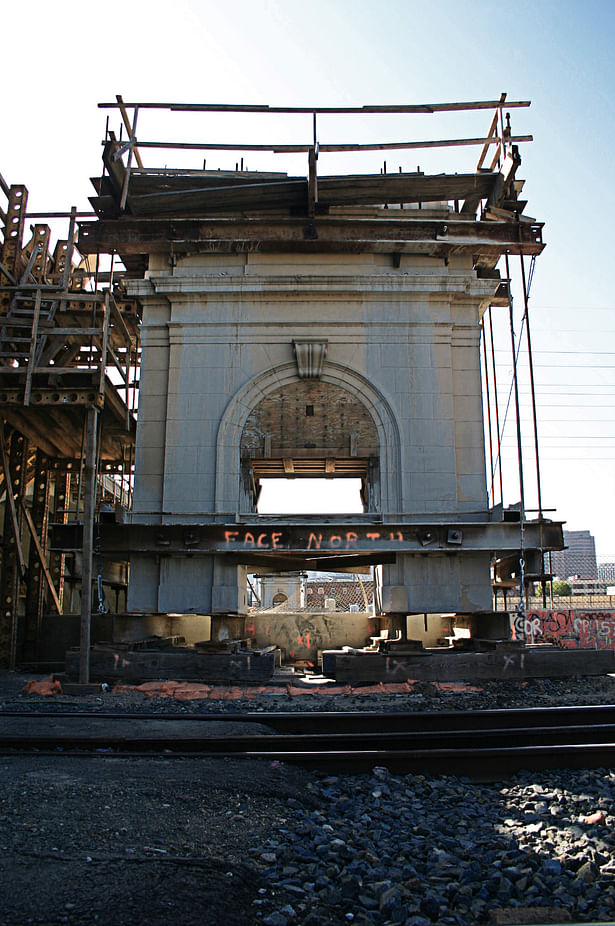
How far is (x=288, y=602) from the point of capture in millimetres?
34344

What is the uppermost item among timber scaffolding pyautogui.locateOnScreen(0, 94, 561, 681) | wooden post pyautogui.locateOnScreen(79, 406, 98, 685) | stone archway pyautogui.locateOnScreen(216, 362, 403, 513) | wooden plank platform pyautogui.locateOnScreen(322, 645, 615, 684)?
timber scaffolding pyautogui.locateOnScreen(0, 94, 561, 681)

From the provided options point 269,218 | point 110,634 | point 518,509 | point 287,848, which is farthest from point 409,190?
point 287,848

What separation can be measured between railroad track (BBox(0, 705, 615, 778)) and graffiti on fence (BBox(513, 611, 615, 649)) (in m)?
14.1

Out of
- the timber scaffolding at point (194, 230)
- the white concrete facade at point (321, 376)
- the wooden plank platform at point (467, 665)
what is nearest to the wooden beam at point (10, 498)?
the timber scaffolding at point (194, 230)

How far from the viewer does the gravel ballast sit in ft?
12.4

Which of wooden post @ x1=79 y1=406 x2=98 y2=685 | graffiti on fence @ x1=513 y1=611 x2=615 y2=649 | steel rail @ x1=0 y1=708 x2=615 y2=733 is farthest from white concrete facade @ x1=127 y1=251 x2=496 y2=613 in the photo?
graffiti on fence @ x1=513 y1=611 x2=615 y2=649

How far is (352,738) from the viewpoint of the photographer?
7.31 metres

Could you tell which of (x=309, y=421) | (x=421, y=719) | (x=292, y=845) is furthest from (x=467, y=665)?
(x=292, y=845)

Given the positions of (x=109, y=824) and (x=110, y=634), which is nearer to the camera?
(x=109, y=824)

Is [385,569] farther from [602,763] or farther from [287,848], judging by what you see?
[287,848]

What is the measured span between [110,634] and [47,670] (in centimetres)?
204

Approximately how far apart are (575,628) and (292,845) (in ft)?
67.6

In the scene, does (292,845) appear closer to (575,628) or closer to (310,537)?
(310,537)

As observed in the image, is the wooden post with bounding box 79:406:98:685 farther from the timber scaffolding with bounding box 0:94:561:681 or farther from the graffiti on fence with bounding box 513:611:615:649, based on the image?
the graffiti on fence with bounding box 513:611:615:649
